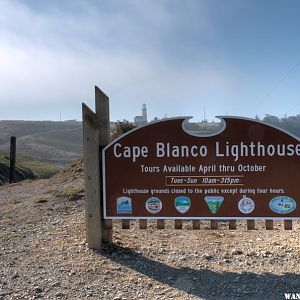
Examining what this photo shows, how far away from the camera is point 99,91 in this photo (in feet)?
20.7

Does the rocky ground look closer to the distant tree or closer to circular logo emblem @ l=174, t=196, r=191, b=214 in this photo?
circular logo emblem @ l=174, t=196, r=191, b=214

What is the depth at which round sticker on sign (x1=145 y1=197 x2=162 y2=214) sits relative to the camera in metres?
6.29

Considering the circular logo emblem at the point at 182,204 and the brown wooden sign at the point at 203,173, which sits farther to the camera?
the circular logo emblem at the point at 182,204

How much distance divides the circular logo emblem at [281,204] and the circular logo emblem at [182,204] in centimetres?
103

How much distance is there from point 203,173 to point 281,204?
1032mm

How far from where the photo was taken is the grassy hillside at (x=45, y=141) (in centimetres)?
10062

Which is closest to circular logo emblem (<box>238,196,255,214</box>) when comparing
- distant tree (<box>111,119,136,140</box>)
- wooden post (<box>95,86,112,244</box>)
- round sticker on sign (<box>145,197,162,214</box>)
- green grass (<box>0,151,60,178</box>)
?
round sticker on sign (<box>145,197,162,214</box>)

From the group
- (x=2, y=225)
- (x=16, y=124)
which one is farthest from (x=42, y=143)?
(x=2, y=225)

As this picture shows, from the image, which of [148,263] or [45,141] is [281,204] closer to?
[148,263]

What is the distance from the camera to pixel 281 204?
6043mm

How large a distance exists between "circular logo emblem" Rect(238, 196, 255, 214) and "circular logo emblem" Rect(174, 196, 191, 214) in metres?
0.65

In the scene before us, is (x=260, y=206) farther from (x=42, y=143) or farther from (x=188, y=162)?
(x=42, y=143)

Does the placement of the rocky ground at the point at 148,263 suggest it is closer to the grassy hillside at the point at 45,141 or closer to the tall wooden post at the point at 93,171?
the tall wooden post at the point at 93,171

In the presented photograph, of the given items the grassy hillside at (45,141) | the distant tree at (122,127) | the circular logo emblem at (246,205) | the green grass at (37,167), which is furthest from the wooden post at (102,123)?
the grassy hillside at (45,141)
